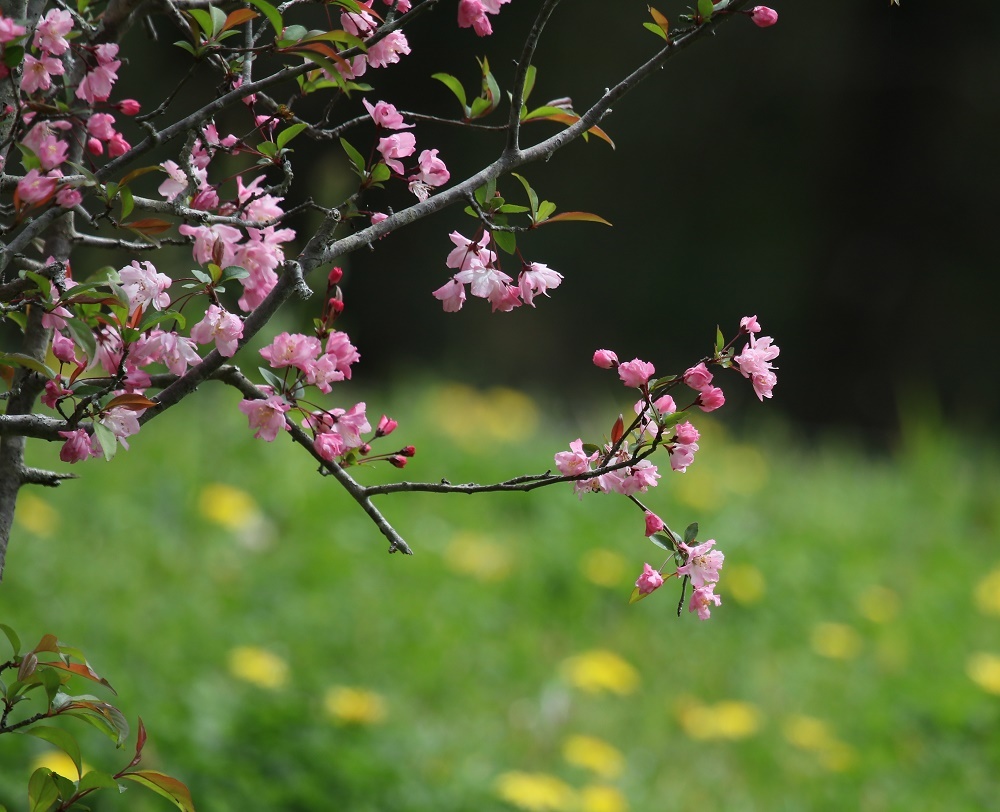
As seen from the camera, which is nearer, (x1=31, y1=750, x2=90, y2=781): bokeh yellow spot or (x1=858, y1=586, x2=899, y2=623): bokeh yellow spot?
(x1=31, y1=750, x2=90, y2=781): bokeh yellow spot

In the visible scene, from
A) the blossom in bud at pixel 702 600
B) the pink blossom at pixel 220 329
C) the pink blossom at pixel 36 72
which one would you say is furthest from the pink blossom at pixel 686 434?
the pink blossom at pixel 36 72

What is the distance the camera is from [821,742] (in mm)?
2498

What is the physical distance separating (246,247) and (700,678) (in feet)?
6.55

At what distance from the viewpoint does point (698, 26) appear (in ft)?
3.37

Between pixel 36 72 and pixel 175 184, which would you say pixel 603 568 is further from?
pixel 36 72

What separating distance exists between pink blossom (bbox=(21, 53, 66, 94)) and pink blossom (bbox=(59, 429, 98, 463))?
293 millimetres

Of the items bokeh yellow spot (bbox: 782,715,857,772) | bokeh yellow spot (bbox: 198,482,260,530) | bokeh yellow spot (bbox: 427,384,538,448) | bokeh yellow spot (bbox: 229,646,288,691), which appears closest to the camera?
bokeh yellow spot (bbox: 229,646,288,691)

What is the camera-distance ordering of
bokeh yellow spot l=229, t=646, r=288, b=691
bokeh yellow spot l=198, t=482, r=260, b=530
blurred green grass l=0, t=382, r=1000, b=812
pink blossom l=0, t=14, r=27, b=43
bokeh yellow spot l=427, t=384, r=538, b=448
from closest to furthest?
pink blossom l=0, t=14, r=27, b=43, blurred green grass l=0, t=382, r=1000, b=812, bokeh yellow spot l=229, t=646, r=288, b=691, bokeh yellow spot l=198, t=482, r=260, b=530, bokeh yellow spot l=427, t=384, r=538, b=448

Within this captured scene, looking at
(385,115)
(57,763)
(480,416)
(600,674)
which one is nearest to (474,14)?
(385,115)

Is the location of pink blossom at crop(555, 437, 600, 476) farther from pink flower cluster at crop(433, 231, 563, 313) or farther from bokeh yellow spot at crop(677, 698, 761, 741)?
bokeh yellow spot at crop(677, 698, 761, 741)

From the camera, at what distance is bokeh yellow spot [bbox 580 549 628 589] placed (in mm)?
3082

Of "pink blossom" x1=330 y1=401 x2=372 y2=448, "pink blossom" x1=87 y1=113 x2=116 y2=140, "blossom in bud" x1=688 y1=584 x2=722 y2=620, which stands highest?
"pink blossom" x1=87 y1=113 x2=116 y2=140

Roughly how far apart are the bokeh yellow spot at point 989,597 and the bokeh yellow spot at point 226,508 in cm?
196

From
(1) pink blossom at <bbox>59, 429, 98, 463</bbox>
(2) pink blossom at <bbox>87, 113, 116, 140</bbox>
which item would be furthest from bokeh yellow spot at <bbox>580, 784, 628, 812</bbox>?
(2) pink blossom at <bbox>87, 113, 116, 140</bbox>
